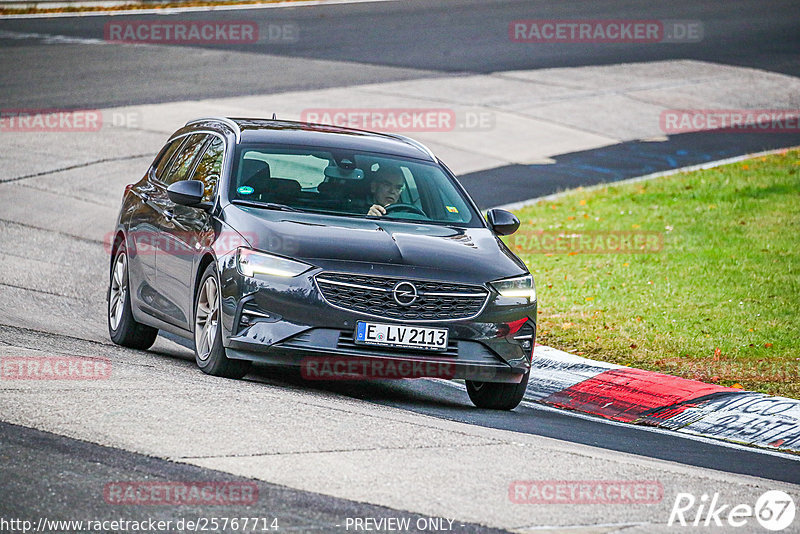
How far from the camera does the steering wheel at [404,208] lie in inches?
368

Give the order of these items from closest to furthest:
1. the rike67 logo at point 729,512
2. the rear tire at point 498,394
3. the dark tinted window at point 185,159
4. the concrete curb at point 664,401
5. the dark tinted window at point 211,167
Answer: the rike67 logo at point 729,512
the concrete curb at point 664,401
the rear tire at point 498,394
the dark tinted window at point 211,167
the dark tinted window at point 185,159

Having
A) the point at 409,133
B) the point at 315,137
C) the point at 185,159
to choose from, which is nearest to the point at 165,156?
the point at 185,159

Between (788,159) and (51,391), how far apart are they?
631 inches

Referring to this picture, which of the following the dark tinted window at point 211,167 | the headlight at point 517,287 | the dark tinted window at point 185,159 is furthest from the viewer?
the dark tinted window at point 185,159

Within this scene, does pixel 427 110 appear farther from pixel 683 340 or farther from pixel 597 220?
pixel 683 340

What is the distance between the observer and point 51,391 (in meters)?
7.39

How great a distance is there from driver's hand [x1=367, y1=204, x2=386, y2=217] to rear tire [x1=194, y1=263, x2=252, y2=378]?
1213mm

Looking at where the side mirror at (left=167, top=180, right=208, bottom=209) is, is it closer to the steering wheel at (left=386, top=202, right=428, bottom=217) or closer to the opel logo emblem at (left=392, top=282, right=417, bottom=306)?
the steering wheel at (left=386, top=202, right=428, bottom=217)

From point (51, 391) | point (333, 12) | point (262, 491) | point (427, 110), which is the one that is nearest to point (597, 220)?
point (427, 110)

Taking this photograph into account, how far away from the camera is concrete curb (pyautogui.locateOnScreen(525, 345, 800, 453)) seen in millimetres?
8812

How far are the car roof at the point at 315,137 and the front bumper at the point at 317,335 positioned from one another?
158cm

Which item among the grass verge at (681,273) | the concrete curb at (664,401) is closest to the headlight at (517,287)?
the concrete curb at (664,401)

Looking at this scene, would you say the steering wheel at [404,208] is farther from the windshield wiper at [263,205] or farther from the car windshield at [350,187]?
the windshield wiper at [263,205]

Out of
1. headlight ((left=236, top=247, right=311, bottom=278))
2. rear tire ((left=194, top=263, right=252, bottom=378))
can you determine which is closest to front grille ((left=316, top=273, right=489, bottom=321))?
→ headlight ((left=236, top=247, right=311, bottom=278))
